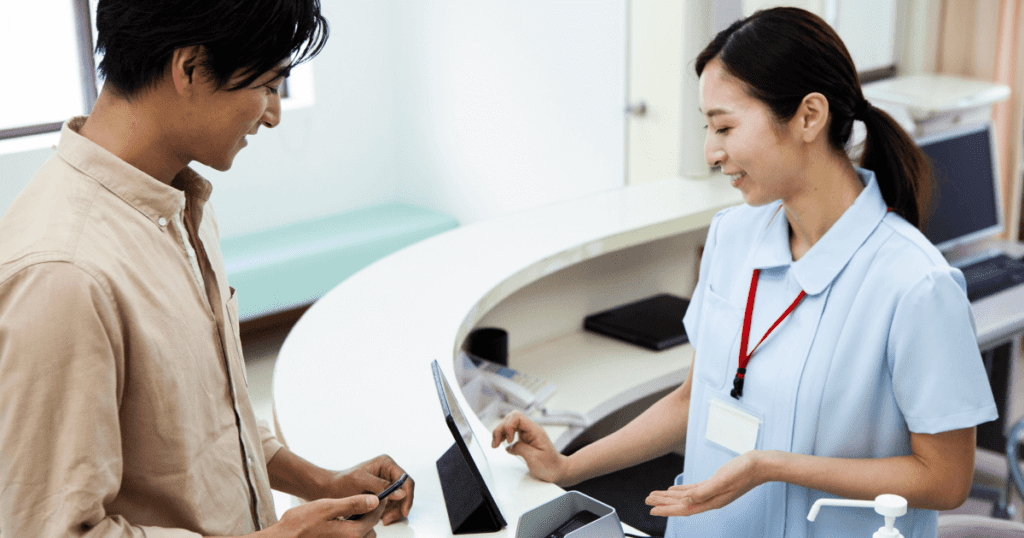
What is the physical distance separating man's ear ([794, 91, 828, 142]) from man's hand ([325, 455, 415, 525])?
0.75 m

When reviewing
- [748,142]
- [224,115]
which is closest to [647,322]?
[748,142]

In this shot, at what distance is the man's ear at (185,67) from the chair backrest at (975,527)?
1594mm

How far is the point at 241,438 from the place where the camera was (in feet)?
3.40

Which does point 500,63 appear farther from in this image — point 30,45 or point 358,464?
point 358,464

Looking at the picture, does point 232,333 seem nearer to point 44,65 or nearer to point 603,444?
point 603,444

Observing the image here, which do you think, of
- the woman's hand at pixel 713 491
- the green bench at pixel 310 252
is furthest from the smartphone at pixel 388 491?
the green bench at pixel 310 252

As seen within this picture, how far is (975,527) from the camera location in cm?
183

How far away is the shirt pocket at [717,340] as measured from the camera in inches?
56.6

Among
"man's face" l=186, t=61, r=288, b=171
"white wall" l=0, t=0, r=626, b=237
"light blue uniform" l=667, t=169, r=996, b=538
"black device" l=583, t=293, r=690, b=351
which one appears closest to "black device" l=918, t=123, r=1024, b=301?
"black device" l=583, t=293, r=690, b=351

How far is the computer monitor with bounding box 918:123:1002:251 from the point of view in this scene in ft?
11.7

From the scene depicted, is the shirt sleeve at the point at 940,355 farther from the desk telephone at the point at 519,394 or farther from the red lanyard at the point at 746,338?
the desk telephone at the point at 519,394

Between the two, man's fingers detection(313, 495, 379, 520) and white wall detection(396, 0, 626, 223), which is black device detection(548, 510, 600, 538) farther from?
white wall detection(396, 0, 626, 223)

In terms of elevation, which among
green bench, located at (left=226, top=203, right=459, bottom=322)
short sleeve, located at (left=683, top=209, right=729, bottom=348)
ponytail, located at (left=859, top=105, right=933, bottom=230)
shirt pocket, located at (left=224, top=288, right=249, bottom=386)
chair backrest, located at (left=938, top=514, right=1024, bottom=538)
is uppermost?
ponytail, located at (left=859, top=105, right=933, bottom=230)

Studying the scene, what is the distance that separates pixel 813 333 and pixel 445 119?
13.7ft
